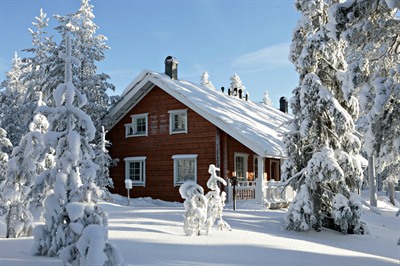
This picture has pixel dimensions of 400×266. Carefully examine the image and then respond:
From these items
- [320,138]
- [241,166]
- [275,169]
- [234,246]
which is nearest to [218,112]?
[241,166]

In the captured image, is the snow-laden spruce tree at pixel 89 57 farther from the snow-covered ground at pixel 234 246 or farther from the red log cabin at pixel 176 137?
the snow-covered ground at pixel 234 246

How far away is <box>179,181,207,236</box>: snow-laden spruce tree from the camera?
10.5 m

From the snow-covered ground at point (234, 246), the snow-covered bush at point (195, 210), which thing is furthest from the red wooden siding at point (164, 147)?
the snow-covered bush at point (195, 210)

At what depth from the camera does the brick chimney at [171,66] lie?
26.1 m

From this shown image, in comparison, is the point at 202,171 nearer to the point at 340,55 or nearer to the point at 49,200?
the point at 340,55

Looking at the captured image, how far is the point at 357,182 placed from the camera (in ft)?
46.2

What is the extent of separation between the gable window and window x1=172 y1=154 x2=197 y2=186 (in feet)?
10.6

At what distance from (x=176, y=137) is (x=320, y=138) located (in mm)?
10786

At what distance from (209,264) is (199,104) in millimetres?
15196

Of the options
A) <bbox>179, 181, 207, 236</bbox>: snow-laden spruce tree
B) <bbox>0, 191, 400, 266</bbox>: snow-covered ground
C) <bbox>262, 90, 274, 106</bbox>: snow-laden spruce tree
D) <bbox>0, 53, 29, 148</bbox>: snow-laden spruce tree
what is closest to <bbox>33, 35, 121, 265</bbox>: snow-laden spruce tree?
<bbox>0, 191, 400, 266</bbox>: snow-covered ground

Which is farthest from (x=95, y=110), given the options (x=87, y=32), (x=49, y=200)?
(x=49, y=200)

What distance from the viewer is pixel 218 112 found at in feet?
72.3

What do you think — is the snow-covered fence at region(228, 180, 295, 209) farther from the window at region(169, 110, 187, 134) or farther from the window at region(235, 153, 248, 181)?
the window at region(169, 110, 187, 134)

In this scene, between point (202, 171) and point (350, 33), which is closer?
Answer: point (350, 33)
